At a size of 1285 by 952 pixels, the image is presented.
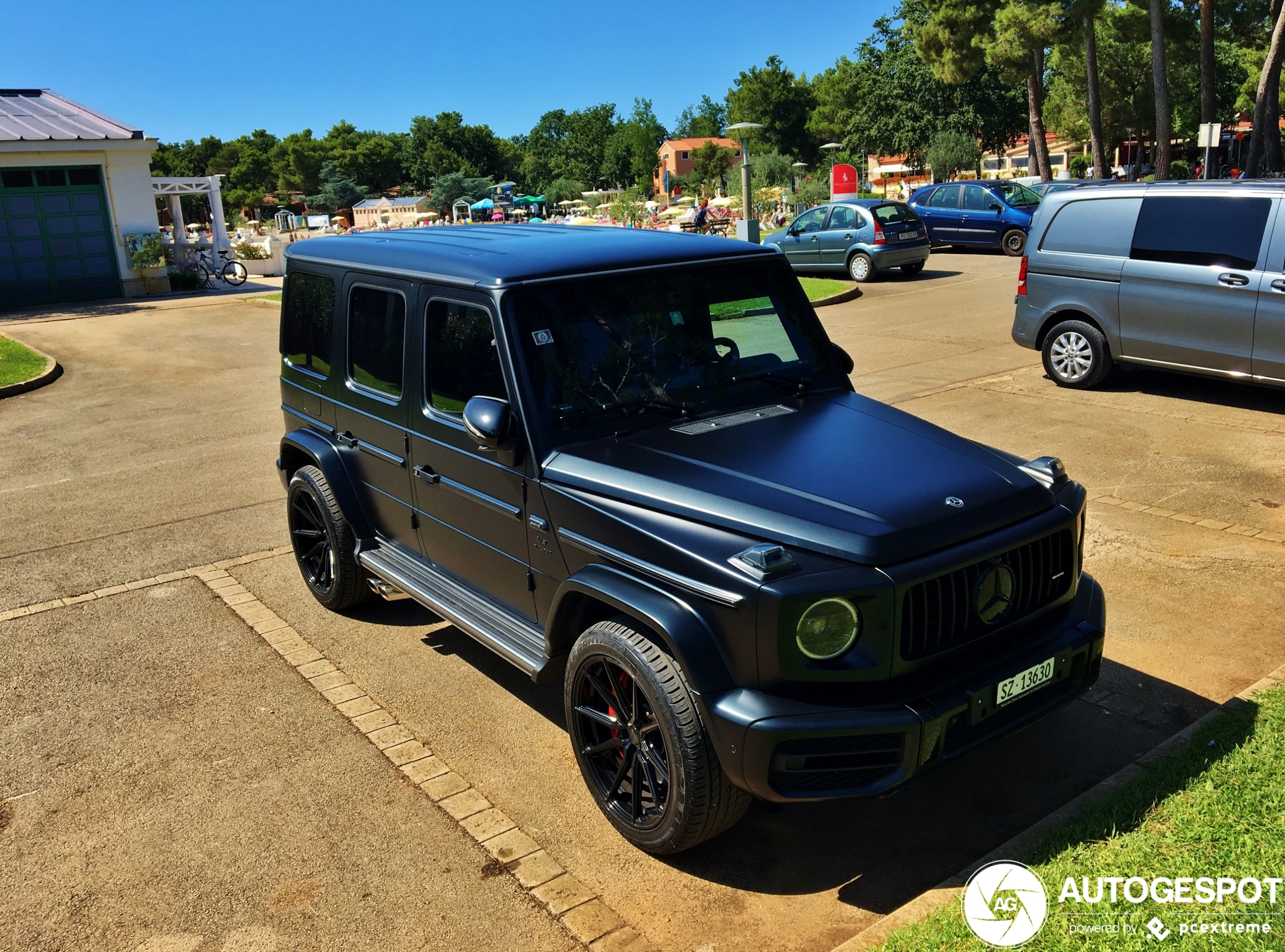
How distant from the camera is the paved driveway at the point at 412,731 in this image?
3.62 meters

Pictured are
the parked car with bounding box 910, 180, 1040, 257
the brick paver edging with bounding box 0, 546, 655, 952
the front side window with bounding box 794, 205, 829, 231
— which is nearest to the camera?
the brick paver edging with bounding box 0, 546, 655, 952

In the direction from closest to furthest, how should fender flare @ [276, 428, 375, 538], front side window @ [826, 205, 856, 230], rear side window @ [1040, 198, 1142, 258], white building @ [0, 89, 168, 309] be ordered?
fender flare @ [276, 428, 375, 538]
rear side window @ [1040, 198, 1142, 258]
front side window @ [826, 205, 856, 230]
white building @ [0, 89, 168, 309]

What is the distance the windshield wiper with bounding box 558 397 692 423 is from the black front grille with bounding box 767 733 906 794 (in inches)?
62.3

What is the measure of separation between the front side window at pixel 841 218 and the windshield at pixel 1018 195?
5.78 m

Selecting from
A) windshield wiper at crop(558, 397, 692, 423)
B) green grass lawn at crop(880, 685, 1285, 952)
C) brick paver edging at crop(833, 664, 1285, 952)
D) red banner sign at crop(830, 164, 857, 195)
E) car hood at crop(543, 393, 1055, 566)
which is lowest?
brick paver edging at crop(833, 664, 1285, 952)

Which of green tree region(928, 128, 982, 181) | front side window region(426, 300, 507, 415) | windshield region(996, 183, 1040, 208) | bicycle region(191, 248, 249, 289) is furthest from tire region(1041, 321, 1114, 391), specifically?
green tree region(928, 128, 982, 181)

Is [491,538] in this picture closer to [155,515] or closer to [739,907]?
[739,907]

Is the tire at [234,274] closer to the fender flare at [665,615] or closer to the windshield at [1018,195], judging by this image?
the windshield at [1018,195]

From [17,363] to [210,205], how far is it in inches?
591

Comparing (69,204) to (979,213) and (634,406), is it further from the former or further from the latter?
(634,406)

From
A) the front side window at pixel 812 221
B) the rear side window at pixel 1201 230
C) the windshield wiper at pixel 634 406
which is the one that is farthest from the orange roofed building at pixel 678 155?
the windshield wiper at pixel 634 406

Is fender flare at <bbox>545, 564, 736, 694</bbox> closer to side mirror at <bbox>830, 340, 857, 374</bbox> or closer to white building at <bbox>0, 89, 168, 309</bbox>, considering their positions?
side mirror at <bbox>830, 340, 857, 374</bbox>

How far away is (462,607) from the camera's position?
4.71 meters

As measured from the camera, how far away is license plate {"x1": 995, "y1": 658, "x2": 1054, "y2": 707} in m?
3.50
